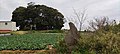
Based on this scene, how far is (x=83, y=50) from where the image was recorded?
977cm

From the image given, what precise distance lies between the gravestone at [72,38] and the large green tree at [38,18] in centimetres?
4733

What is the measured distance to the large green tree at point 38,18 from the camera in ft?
195

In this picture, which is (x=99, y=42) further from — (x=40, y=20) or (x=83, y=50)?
(x=40, y=20)

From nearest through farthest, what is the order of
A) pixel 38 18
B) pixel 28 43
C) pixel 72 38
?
pixel 72 38 → pixel 28 43 → pixel 38 18

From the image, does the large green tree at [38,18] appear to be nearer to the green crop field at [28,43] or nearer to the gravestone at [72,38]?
the green crop field at [28,43]

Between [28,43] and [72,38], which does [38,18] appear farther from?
[72,38]

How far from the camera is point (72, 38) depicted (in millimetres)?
10570

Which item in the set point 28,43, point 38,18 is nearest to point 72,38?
point 28,43

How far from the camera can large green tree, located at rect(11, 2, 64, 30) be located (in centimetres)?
5931

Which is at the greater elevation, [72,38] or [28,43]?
[72,38]

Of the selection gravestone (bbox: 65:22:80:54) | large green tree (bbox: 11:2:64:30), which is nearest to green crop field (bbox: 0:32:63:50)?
gravestone (bbox: 65:22:80:54)

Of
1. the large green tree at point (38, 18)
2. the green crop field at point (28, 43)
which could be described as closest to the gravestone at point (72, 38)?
the green crop field at point (28, 43)

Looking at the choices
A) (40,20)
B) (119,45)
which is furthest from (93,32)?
(40,20)

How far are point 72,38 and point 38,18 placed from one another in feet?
162
